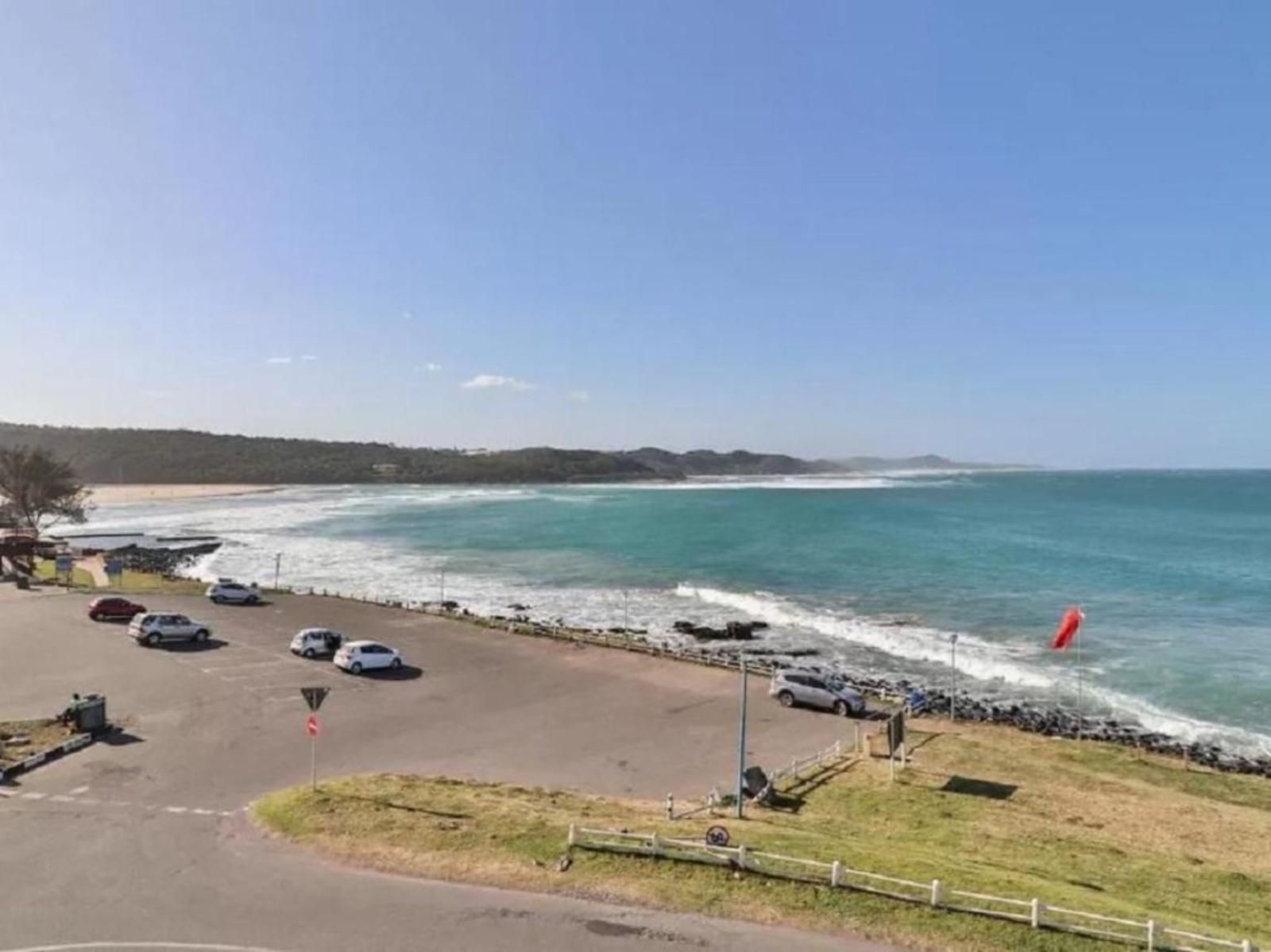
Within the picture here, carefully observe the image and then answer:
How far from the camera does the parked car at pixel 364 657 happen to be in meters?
33.2

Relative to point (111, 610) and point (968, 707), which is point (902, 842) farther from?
point (111, 610)

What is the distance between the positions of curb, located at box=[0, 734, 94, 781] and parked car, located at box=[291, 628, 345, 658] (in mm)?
11857

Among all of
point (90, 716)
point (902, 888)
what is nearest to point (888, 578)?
point (90, 716)

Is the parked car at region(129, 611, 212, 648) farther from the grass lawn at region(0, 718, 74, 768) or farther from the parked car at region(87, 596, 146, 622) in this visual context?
the grass lawn at region(0, 718, 74, 768)

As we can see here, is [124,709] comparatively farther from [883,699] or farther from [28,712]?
[883,699]

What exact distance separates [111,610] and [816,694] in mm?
32792

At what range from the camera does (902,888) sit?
13633 millimetres

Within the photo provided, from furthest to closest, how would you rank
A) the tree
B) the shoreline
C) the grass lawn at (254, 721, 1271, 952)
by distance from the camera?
the tree < the shoreline < the grass lawn at (254, 721, 1271, 952)

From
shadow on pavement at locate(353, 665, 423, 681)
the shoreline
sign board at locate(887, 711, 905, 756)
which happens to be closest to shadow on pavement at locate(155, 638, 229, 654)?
shadow on pavement at locate(353, 665, 423, 681)

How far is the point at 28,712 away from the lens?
1032 inches

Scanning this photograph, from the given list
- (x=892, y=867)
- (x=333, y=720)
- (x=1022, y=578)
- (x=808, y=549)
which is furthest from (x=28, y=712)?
(x=808, y=549)

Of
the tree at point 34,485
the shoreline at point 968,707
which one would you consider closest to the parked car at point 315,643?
the shoreline at point 968,707

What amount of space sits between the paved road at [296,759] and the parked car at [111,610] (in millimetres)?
658

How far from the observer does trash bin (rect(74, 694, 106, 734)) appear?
23.8 metres
